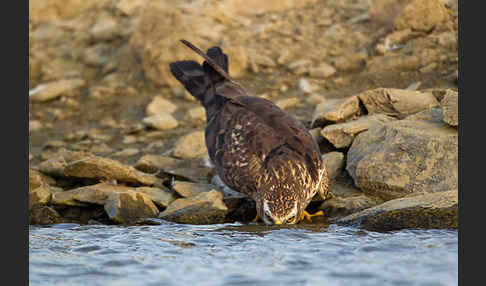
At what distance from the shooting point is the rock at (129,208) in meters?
6.43

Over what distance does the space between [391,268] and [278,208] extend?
1684 millimetres

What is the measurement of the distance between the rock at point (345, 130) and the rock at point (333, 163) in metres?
0.19

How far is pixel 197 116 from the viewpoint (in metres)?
9.90

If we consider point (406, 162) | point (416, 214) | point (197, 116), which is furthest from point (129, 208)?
point (197, 116)

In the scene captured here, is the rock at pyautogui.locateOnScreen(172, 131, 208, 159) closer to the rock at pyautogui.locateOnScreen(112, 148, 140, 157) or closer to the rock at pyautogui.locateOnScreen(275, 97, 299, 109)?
the rock at pyautogui.locateOnScreen(112, 148, 140, 157)

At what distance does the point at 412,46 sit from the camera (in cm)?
1047

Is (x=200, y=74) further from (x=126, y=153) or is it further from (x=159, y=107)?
(x=159, y=107)

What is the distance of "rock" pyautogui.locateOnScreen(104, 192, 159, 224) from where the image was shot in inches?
253

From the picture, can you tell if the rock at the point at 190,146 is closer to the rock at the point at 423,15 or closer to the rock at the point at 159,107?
the rock at the point at 159,107

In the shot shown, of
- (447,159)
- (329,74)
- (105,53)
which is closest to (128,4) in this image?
(105,53)

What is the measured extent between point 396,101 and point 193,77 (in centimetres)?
262

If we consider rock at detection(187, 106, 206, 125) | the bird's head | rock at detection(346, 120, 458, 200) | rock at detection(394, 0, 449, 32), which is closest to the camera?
the bird's head

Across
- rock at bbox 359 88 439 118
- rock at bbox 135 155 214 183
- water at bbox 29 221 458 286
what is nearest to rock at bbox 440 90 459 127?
rock at bbox 359 88 439 118

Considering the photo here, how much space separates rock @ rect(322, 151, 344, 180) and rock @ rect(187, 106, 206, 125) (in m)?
3.01
